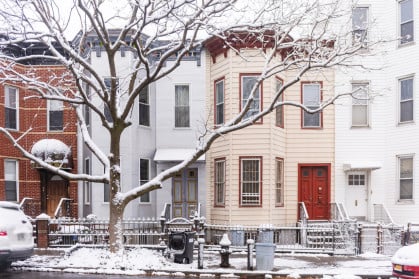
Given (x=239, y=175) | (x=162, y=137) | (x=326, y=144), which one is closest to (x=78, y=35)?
(x=162, y=137)

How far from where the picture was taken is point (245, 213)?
18578mm

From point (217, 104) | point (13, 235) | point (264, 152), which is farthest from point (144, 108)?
point (13, 235)

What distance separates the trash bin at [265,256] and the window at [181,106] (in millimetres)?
9846

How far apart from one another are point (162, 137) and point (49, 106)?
6170 mm

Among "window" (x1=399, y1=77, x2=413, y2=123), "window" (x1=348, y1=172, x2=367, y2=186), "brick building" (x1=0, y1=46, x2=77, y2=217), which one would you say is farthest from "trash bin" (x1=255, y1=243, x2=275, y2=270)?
"brick building" (x1=0, y1=46, x2=77, y2=217)

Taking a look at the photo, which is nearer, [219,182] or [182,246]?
[182,246]

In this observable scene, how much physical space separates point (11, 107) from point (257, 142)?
1229 cm

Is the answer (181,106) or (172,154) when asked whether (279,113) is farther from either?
(172,154)

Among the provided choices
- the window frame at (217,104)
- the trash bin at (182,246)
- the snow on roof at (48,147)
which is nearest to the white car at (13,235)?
the trash bin at (182,246)

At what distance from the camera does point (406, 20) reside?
19547mm

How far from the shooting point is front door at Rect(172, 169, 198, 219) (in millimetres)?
20375

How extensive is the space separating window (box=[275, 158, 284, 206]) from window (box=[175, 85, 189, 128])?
4843mm

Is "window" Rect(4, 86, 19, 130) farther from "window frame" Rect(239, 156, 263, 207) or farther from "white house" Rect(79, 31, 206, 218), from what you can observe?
"window frame" Rect(239, 156, 263, 207)

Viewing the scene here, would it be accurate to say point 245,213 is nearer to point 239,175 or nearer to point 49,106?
point 239,175
